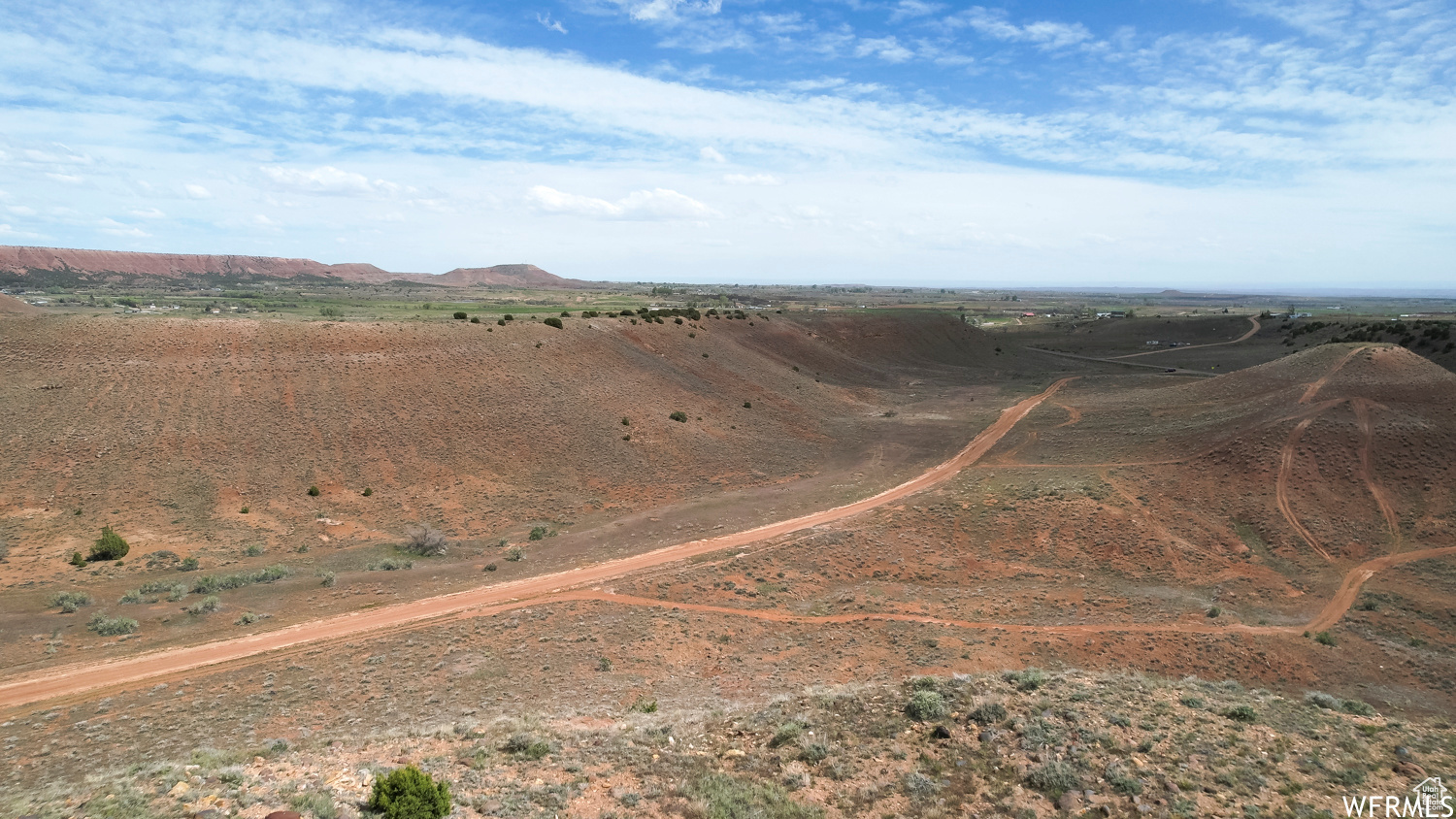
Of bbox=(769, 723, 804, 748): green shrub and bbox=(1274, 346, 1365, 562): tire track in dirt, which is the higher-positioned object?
bbox=(1274, 346, 1365, 562): tire track in dirt

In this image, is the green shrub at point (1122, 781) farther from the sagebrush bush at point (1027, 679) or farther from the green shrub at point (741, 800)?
the green shrub at point (741, 800)

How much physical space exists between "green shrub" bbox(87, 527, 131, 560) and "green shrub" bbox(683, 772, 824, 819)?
26661mm

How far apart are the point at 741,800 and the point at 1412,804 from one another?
1052cm

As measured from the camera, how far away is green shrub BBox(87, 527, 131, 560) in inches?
970

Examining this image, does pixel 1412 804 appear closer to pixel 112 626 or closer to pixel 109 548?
pixel 112 626

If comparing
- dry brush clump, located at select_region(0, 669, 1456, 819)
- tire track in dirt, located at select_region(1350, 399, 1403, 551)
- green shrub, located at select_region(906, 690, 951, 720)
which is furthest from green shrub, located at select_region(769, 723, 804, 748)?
tire track in dirt, located at select_region(1350, 399, 1403, 551)

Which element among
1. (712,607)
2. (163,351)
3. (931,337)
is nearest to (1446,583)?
(712,607)

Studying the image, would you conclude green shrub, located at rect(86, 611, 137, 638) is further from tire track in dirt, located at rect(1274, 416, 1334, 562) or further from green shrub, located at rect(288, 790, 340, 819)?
tire track in dirt, located at rect(1274, 416, 1334, 562)

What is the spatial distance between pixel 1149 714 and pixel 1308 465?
2789 cm

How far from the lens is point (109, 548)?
24688mm

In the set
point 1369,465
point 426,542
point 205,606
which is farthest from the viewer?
point 1369,465

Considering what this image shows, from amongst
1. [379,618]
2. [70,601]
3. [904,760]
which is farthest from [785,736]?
[70,601]

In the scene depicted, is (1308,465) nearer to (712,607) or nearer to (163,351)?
(712,607)

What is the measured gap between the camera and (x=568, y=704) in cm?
1599
